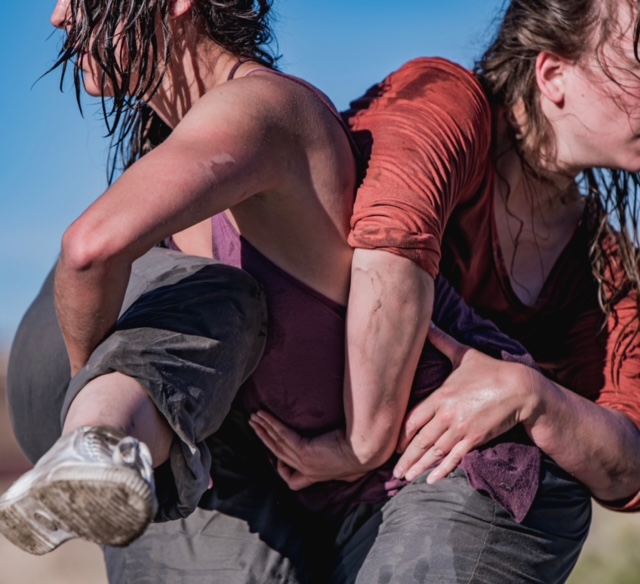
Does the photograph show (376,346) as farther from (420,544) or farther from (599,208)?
(599,208)

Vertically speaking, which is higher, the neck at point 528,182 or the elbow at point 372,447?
the neck at point 528,182

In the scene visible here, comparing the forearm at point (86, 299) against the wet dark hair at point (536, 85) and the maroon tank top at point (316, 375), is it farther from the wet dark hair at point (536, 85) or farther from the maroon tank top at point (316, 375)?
the wet dark hair at point (536, 85)

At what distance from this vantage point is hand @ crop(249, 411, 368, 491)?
1.88m

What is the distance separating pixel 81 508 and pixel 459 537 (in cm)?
70

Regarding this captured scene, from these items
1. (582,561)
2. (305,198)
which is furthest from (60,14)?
(582,561)

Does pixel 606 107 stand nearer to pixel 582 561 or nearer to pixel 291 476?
pixel 291 476

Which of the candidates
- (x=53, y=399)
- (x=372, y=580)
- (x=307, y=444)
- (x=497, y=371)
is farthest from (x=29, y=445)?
(x=497, y=371)

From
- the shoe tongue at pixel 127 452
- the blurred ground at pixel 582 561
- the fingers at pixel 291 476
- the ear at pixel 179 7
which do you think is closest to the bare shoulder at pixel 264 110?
the ear at pixel 179 7

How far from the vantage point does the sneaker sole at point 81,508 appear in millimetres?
1315

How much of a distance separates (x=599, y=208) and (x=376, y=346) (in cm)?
83

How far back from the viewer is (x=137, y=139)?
2266 millimetres

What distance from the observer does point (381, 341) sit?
5.86ft

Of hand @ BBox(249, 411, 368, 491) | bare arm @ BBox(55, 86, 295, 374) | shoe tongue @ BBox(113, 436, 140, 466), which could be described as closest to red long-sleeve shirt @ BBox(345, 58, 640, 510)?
bare arm @ BBox(55, 86, 295, 374)

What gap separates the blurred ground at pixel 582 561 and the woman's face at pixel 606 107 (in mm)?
2890
